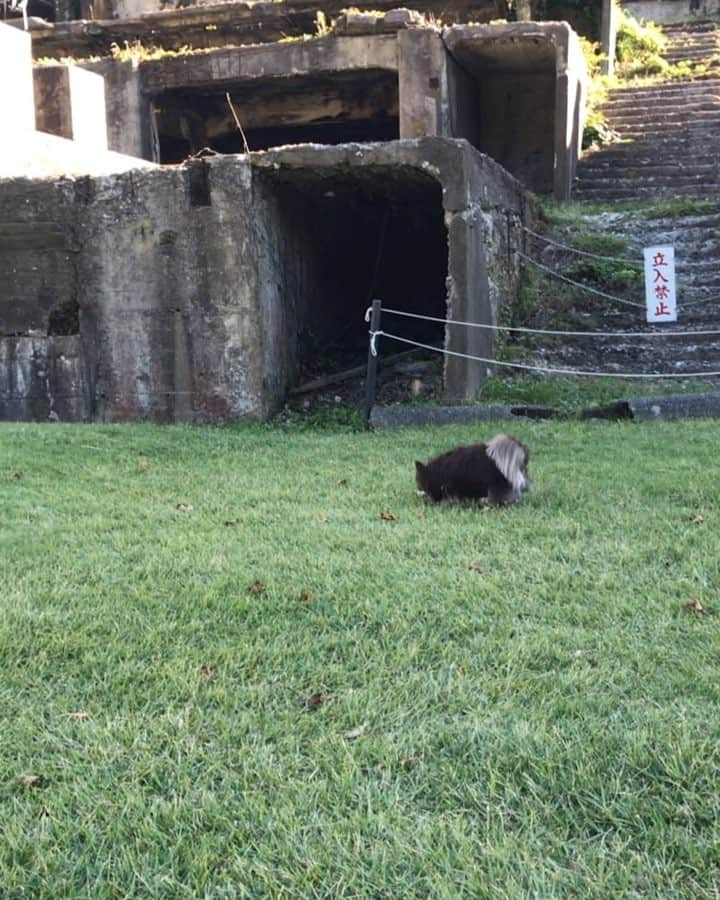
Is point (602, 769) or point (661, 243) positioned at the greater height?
point (661, 243)

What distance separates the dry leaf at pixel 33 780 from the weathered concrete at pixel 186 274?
731 cm

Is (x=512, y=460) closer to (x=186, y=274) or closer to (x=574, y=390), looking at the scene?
(x=574, y=390)

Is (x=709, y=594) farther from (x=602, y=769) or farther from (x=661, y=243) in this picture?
(x=661, y=243)

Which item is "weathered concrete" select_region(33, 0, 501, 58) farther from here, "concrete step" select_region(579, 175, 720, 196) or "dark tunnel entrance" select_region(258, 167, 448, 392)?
"dark tunnel entrance" select_region(258, 167, 448, 392)

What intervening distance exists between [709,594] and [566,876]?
6.58 ft

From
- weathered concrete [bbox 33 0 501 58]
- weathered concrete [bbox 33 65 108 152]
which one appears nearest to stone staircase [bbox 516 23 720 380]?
weathered concrete [bbox 33 0 501 58]

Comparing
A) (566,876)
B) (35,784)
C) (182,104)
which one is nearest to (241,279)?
(35,784)

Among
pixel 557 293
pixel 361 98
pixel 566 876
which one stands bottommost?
pixel 566 876

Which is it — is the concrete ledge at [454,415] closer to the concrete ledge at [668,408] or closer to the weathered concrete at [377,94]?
the concrete ledge at [668,408]

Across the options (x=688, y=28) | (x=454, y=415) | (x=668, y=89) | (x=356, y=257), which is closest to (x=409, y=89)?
(x=356, y=257)

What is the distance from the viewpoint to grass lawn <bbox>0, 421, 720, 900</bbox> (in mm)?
2252

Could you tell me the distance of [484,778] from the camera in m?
2.56

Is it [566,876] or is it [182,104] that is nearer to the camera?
[566,876]

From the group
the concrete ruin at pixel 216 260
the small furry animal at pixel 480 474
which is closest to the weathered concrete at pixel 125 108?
the concrete ruin at pixel 216 260
